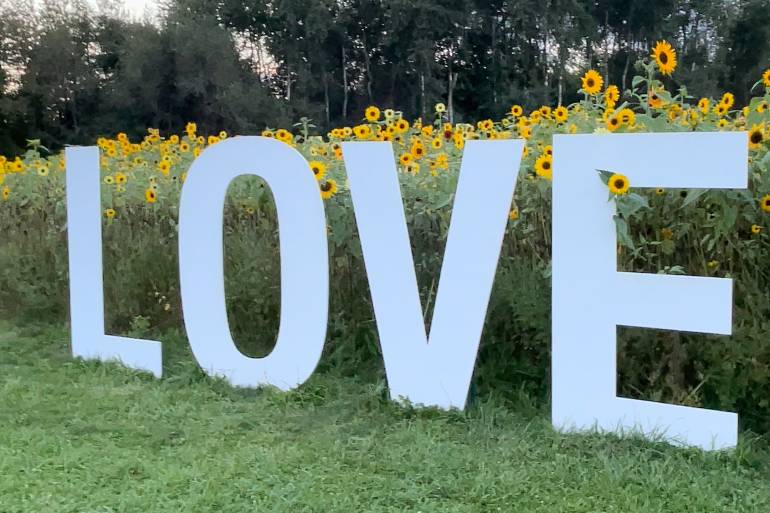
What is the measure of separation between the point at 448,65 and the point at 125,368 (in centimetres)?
2260

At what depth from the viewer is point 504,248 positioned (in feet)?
9.20

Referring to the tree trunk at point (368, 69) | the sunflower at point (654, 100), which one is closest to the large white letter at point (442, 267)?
the sunflower at point (654, 100)

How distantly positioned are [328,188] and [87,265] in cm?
113

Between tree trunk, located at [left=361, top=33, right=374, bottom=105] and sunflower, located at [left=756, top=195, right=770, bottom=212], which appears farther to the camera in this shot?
tree trunk, located at [left=361, top=33, right=374, bottom=105]

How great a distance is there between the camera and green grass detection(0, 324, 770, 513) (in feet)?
6.33

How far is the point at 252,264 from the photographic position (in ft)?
10.8

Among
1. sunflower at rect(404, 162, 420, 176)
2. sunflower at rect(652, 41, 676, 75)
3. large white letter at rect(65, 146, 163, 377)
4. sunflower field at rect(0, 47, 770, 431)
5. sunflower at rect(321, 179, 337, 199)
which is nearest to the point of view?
sunflower field at rect(0, 47, 770, 431)

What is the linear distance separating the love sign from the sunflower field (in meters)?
0.13

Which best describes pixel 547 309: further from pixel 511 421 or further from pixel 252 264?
pixel 252 264

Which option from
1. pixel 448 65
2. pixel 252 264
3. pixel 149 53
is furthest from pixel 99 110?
pixel 252 264

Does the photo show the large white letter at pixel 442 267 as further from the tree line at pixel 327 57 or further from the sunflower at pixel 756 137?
the tree line at pixel 327 57

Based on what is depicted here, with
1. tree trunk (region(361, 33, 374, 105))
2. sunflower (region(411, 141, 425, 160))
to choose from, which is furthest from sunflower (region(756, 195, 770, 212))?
tree trunk (region(361, 33, 374, 105))

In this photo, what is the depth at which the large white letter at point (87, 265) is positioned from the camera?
3.23 m

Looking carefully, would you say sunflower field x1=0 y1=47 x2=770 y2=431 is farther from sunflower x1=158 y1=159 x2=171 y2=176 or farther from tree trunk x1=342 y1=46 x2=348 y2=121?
tree trunk x1=342 y1=46 x2=348 y2=121
